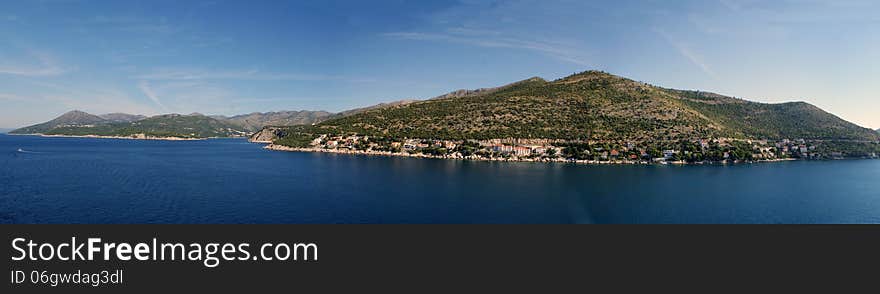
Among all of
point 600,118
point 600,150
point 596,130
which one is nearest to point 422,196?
point 600,150

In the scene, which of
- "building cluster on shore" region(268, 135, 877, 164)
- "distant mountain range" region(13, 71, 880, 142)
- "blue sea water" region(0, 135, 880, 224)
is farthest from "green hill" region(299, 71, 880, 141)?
"blue sea water" region(0, 135, 880, 224)

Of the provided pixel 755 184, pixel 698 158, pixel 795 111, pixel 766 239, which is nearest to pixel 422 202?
pixel 766 239

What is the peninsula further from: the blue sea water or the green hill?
the blue sea water

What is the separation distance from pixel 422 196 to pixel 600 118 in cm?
7172

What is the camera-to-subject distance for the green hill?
302 ft

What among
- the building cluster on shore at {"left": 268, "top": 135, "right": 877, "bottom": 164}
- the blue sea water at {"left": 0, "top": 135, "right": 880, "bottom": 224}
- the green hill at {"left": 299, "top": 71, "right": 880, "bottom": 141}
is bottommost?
the blue sea water at {"left": 0, "top": 135, "right": 880, "bottom": 224}

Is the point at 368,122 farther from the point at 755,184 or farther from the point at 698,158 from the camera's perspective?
the point at 755,184

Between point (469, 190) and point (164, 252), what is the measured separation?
33.0m

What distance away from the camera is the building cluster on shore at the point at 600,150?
77.7 metres

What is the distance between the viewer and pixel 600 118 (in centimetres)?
9731

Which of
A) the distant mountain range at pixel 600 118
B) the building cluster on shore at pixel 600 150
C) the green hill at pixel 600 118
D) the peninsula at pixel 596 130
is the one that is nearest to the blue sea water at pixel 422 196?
the building cluster on shore at pixel 600 150

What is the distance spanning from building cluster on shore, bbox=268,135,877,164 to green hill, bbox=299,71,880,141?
12.2ft

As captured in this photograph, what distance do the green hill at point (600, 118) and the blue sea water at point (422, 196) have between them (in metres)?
30.0

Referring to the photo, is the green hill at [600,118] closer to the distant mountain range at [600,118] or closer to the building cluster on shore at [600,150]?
the distant mountain range at [600,118]
